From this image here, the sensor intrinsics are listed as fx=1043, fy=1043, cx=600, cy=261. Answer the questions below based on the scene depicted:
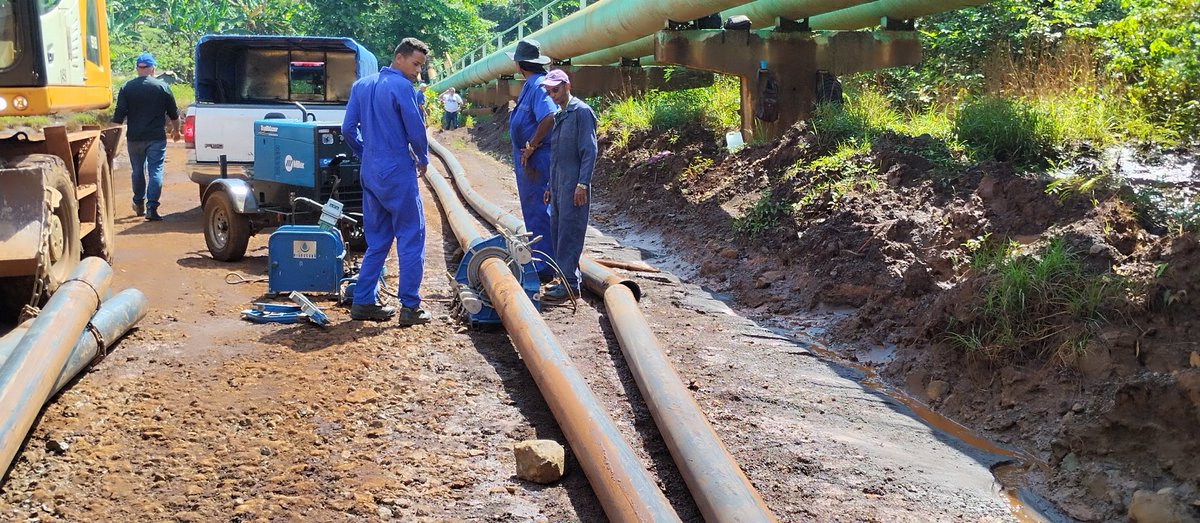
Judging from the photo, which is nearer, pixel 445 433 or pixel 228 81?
pixel 445 433

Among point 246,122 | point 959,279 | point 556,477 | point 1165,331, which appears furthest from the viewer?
point 246,122

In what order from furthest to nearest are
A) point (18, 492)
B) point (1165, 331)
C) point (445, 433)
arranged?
point (1165, 331) < point (445, 433) < point (18, 492)

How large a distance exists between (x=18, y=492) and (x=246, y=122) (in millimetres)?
6982

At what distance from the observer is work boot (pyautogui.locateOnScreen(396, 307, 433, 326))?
6.48 m

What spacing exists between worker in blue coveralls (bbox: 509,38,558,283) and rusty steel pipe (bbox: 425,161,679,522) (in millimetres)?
1413

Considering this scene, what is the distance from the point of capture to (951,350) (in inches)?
221

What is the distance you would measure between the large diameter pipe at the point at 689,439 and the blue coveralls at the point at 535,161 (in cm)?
215

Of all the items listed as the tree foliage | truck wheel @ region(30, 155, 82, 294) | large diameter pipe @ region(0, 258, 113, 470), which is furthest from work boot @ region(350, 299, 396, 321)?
the tree foliage

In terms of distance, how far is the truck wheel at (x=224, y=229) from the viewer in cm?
842

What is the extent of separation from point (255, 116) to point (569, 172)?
174 inches

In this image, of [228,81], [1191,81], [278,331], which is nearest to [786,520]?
[278,331]

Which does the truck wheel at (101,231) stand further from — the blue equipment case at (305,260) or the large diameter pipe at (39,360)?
the large diameter pipe at (39,360)

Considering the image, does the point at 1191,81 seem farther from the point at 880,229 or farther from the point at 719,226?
the point at 719,226

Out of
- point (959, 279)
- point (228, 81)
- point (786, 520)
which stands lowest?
point (786, 520)
